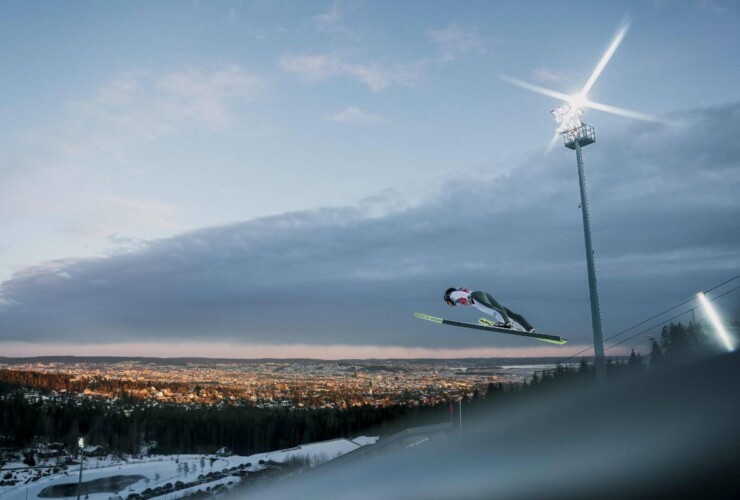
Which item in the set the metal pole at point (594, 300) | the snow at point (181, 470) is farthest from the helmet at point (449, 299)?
the snow at point (181, 470)

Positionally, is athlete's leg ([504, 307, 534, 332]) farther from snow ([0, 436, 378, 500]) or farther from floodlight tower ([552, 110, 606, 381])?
snow ([0, 436, 378, 500])

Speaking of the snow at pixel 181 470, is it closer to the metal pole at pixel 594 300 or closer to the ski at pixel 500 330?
the ski at pixel 500 330

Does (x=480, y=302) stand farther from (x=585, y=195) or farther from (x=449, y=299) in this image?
(x=585, y=195)

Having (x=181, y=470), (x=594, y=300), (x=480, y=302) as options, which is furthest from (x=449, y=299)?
(x=181, y=470)

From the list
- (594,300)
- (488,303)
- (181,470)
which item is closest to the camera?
(488,303)

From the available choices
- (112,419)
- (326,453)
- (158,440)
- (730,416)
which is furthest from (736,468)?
(112,419)

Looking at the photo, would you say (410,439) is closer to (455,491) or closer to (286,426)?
(455,491)

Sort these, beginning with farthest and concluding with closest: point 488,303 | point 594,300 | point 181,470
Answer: point 181,470
point 594,300
point 488,303
